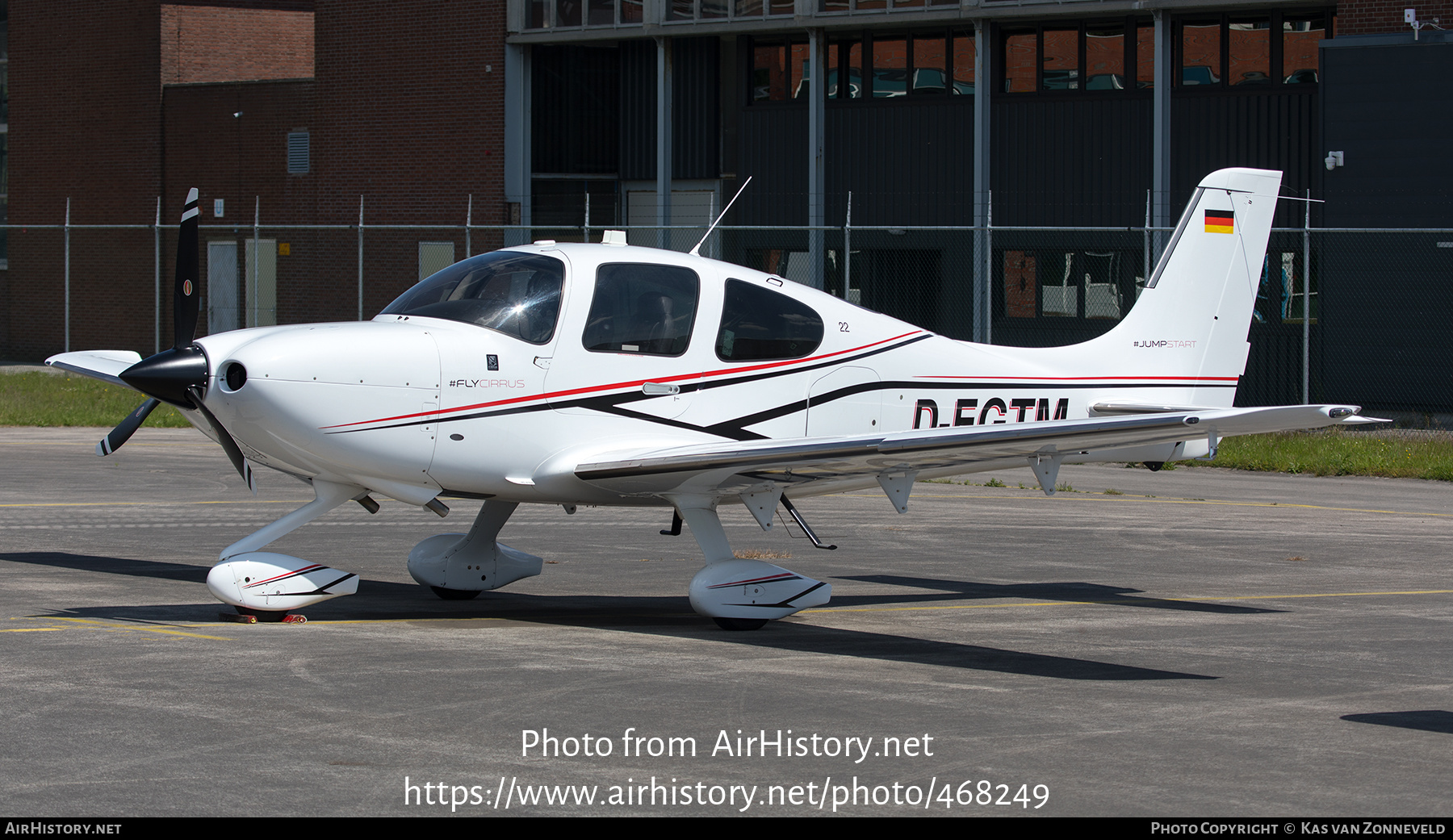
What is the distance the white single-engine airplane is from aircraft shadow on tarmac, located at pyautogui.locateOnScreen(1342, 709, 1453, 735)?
158 cm

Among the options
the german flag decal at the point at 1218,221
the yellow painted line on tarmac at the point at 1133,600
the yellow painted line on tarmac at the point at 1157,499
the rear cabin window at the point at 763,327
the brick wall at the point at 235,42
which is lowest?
the yellow painted line on tarmac at the point at 1133,600

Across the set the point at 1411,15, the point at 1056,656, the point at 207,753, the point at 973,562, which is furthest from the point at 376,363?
the point at 1411,15

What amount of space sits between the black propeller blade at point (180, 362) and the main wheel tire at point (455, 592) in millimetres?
2213

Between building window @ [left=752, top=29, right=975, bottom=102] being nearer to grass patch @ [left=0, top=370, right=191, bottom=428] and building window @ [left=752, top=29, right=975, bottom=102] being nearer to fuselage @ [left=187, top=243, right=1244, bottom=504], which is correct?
grass patch @ [left=0, top=370, right=191, bottom=428]

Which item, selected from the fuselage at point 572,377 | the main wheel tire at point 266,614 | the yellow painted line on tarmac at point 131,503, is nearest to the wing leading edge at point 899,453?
the fuselage at point 572,377

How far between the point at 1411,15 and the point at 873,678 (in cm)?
2120

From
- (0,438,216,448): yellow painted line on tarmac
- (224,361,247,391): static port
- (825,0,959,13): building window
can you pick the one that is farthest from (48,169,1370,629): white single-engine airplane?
(825,0,959,13): building window

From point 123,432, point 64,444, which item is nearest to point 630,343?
point 123,432

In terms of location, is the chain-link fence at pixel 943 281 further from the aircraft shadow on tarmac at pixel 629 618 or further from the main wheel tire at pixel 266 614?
the main wheel tire at pixel 266 614

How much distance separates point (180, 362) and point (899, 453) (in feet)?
13.5

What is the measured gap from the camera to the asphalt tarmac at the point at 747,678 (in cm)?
608

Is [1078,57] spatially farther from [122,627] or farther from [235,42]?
→ [122,627]

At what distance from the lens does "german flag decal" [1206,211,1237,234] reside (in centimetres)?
1171

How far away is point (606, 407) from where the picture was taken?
9.88 metres
